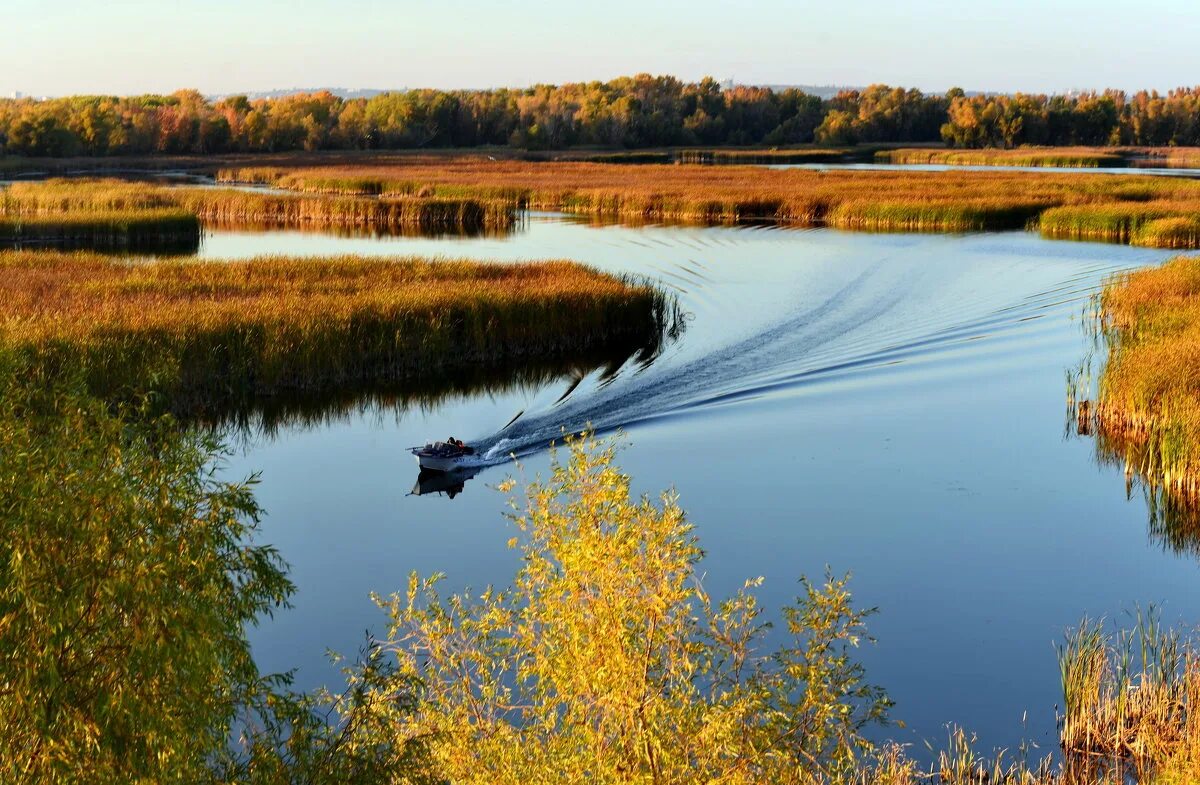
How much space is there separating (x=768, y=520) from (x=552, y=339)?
35.0ft

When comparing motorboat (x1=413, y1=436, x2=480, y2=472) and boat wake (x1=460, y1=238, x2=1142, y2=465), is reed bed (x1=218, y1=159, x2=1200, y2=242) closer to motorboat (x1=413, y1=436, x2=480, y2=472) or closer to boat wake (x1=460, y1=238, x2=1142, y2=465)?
boat wake (x1=460, y1=238, x2=1142, y2=465)

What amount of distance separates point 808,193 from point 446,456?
138 ft

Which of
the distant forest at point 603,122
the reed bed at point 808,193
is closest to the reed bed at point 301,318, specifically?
→ the reed bed at point 808,193

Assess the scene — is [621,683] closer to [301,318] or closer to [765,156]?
[301,318]

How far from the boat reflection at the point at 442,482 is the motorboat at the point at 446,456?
69 mm

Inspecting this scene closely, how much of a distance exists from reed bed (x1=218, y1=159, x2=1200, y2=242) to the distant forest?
37043mm

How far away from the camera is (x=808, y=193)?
5606cm

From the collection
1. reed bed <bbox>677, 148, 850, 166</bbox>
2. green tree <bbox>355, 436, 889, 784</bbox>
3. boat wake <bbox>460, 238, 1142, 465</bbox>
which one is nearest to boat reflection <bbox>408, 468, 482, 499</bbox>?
boat wake <bbox>460, 238, 1142, 465</bbox>

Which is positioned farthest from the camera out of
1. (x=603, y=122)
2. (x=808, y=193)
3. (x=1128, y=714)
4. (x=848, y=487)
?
(x=603, y=122)

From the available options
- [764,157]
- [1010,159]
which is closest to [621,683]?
[1010,159]

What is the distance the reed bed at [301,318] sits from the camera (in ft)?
64.4

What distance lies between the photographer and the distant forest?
11012cm

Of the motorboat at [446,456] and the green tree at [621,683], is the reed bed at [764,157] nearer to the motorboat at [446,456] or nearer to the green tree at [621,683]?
the motorboat at [446,456]

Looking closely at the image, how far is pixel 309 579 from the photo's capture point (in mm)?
13180
